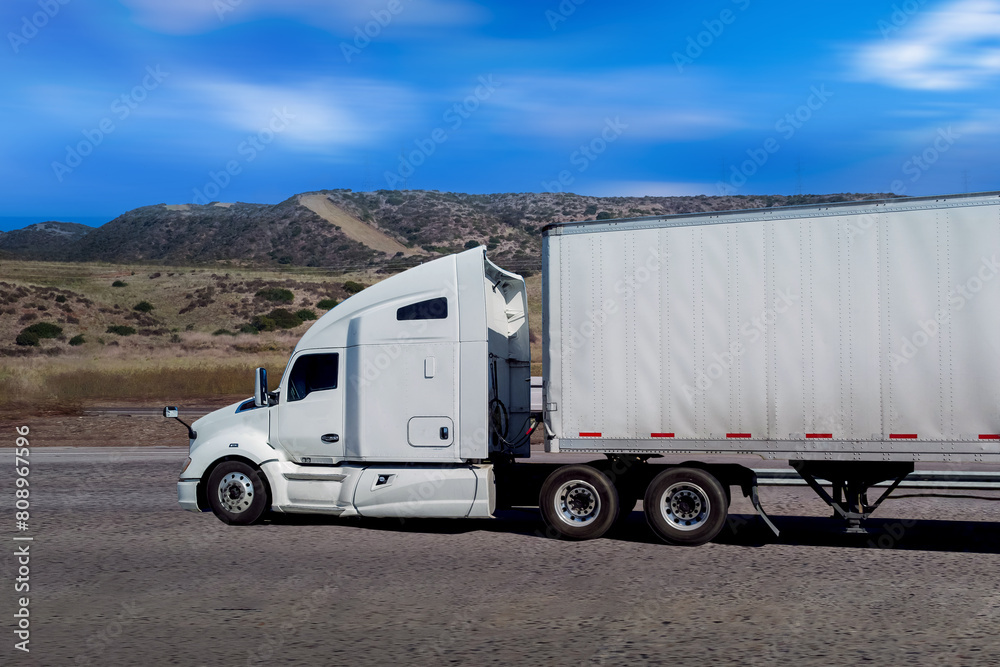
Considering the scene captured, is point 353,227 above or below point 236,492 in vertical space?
above

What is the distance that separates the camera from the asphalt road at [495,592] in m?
5.70

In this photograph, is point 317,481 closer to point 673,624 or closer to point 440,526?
point 440,526

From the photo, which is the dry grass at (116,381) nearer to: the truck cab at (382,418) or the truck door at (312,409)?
the truck cab at (382,418)

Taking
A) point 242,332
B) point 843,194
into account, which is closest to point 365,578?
point 242,332

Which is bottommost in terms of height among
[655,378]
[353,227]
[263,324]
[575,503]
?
[575,503]

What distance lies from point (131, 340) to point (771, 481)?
50085mm

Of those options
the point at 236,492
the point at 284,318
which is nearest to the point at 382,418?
the point at 236,492

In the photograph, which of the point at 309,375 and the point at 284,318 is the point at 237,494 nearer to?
the point at 309,375

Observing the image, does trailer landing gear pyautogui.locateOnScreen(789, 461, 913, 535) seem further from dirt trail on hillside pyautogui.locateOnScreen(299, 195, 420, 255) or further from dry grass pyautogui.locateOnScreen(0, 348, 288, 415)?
dirt trail on hillside pyautogui.locateOnScreen(299, 195, 420, 255)

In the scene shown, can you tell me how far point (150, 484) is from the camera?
1367 centimetres

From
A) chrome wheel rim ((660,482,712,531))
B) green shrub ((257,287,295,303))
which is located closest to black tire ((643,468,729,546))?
chrome wheel rim ((660,482,712,531))

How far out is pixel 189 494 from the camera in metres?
10.4

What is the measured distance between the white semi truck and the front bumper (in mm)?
25

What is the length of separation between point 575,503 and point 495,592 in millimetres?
2478
